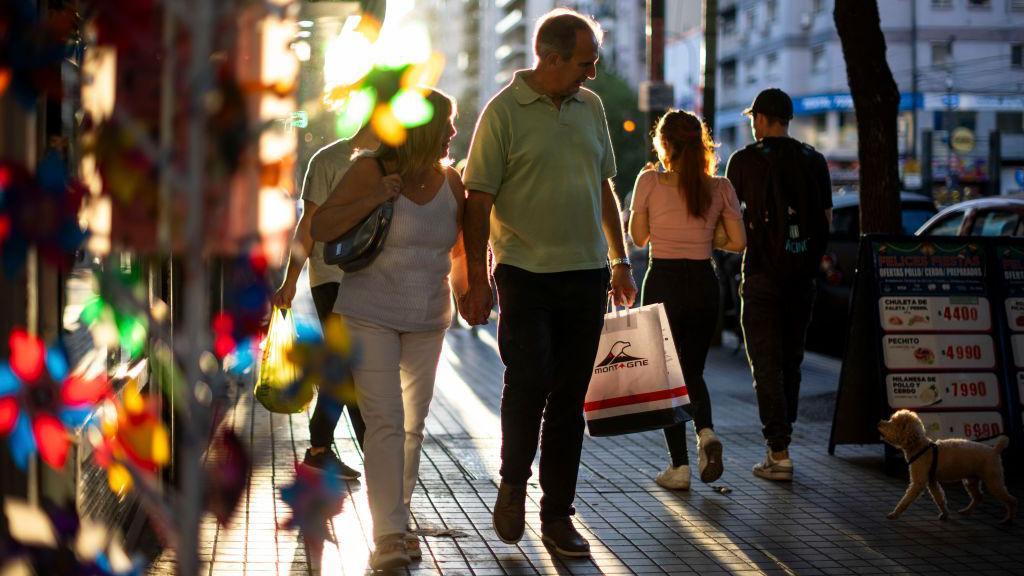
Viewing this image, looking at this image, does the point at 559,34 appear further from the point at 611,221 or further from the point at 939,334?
the point at 939,334

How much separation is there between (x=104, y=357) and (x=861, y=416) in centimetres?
452

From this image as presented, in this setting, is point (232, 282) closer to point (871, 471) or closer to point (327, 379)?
point (327, 379)

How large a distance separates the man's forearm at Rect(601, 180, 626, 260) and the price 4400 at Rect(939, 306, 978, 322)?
2.74 m

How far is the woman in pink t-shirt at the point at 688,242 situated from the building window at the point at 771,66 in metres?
63.6

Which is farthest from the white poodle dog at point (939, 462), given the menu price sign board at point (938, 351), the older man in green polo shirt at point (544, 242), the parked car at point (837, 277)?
the parked car at point (837, 277)

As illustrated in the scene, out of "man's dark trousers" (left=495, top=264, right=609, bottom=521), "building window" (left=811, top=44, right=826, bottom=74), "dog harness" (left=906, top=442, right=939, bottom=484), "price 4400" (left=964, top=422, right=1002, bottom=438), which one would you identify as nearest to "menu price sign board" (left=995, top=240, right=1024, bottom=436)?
"price 4400" (left=964, top=422, right=1002, bottom=438)

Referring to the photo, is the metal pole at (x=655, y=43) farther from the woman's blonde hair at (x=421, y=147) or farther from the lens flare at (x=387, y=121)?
the lens flare at (x=387, y=121)

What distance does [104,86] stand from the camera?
2516mm

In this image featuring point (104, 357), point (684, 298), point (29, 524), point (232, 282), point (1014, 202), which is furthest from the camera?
point (1014, 202)

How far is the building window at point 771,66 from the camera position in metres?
69.2

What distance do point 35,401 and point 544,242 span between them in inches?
127

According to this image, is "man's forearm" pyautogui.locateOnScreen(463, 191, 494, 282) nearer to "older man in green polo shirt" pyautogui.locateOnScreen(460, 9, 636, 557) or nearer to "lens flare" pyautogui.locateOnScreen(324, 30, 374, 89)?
"older man in green polo shirt" pyautogui.locateOnScreen(460, 9, 636, 557)

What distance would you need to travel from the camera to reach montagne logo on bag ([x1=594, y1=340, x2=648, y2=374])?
6492mm

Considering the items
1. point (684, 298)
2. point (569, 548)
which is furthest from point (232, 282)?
point (684, 298)
